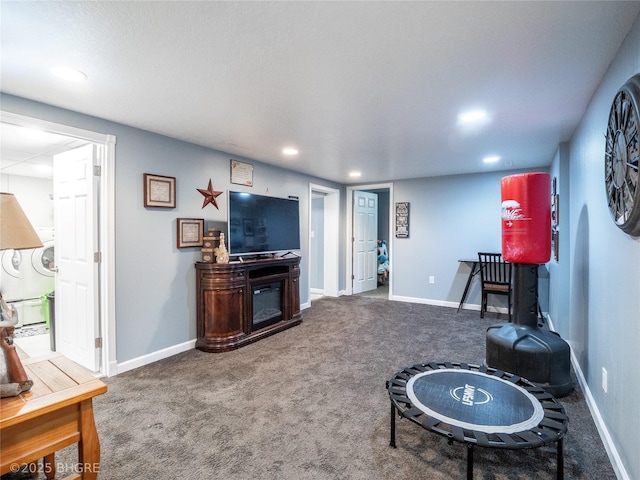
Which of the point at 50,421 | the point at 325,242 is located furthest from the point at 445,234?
the point at 50,421

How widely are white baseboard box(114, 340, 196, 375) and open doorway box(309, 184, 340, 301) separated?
116 inches

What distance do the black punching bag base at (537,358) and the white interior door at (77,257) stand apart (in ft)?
11.2

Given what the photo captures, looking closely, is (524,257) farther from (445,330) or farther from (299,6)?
(299,6)

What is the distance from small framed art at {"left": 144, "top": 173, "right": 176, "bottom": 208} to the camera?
3.10m

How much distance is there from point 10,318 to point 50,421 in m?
0.46

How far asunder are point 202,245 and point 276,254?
1.18m

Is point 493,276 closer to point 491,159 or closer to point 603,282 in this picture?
point 491,159

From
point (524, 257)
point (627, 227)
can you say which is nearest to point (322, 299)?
point (524, 257)

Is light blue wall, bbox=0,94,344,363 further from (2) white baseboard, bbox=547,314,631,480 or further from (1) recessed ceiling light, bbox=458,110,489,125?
(2) white baseboard, bbox=547,314,631,480

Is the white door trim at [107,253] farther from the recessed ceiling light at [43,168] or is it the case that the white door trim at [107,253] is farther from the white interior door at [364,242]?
the white interior door at [364,242]

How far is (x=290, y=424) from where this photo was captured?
2.11m

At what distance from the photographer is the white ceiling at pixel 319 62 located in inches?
57.2

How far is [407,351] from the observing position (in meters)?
3.40

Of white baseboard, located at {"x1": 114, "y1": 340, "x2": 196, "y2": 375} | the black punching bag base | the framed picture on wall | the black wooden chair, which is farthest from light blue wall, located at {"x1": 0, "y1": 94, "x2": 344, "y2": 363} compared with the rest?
the black wooden chair
